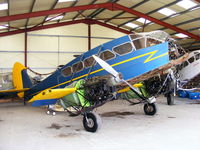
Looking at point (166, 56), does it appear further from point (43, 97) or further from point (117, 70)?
point (43, 97)

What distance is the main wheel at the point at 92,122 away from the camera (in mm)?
6801

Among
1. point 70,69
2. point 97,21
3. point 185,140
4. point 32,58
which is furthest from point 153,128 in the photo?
point 97,21

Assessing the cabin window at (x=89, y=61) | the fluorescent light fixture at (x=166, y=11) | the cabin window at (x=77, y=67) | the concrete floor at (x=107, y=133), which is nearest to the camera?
the concrete floor at (x=107, y=133)

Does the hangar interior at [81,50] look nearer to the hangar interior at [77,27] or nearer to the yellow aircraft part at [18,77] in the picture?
the hangar interior at [77,27]

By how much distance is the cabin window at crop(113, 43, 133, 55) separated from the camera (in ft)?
21.8

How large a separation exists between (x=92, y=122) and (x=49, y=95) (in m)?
1.67

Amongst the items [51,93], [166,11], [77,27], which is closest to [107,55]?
[51,93]

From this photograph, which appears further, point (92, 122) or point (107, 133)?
point (92, 122)

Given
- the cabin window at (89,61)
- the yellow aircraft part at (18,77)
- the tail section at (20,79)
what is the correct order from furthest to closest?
the yellow aircraft part at (18,77)
the tail section at (20,79)
the cabin window at (89,61)

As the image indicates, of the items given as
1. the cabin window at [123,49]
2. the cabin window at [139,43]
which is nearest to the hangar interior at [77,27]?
the cabin window at [123,49]

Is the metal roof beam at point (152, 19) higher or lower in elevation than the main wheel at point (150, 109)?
higher

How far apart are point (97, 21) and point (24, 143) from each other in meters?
17.6

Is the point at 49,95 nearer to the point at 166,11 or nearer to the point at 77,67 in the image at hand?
the point at 77,67

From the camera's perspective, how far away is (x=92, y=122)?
6.97 metres
